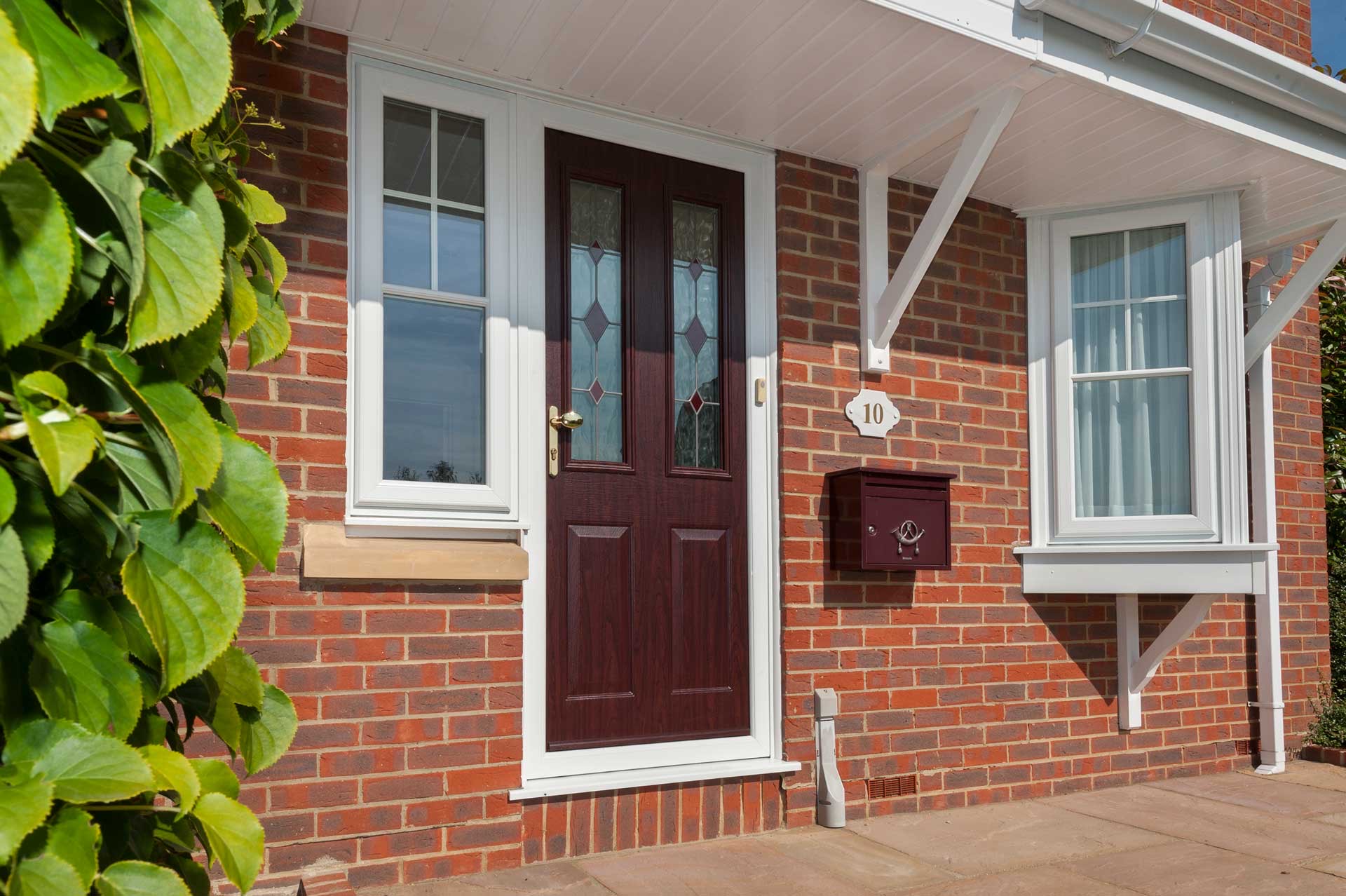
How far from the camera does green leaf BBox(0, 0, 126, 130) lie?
645mm

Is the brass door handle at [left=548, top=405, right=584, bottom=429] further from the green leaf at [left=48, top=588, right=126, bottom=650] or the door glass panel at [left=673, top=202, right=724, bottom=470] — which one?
the green leaf at [left=48, top=588, right=126, bottom=650]

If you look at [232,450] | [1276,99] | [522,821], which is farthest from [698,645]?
[232,450]

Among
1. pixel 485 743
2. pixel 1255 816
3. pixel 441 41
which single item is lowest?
pixel 1255 816

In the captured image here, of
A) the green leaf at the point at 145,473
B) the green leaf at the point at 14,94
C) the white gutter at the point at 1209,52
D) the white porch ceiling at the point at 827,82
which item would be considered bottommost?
the green leaf at the point at 145,473

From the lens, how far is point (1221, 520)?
4074 millimetres

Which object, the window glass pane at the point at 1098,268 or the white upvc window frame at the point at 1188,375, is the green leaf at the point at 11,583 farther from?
the window glass pane at the point at 1098,268

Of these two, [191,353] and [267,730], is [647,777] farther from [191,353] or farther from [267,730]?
[191,353]

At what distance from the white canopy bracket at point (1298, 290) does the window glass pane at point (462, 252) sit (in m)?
3.02

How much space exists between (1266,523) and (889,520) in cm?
211

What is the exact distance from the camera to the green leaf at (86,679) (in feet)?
2.26

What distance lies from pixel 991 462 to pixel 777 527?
1.05 metres

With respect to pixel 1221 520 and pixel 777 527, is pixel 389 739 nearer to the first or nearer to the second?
pixel 777 527

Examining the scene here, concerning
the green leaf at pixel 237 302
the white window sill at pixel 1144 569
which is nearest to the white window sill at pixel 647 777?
the white window sill at pixel 1144 569

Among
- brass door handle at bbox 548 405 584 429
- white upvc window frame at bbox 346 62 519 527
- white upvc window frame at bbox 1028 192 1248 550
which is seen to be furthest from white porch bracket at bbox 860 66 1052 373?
white upvc window frame at bbox 346 62 519 527
